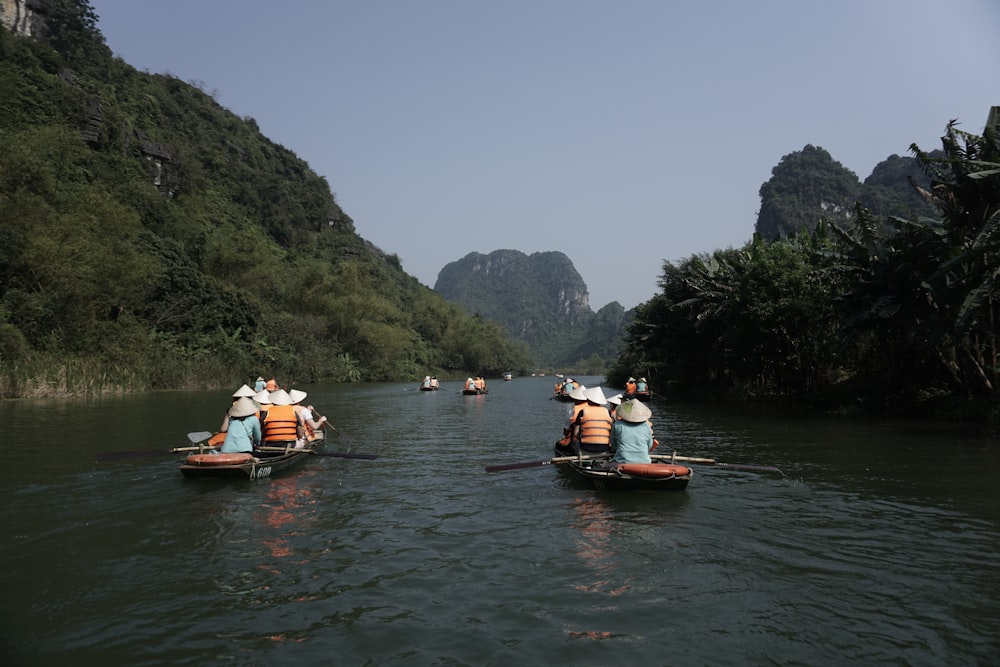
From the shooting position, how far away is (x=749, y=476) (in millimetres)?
13242

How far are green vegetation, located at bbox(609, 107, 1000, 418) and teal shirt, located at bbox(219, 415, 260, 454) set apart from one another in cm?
1782

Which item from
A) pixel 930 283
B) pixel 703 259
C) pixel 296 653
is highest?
pixel 703 259

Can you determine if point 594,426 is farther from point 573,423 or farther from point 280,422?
point 280,422

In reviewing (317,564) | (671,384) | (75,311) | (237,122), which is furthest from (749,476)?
(237,122)

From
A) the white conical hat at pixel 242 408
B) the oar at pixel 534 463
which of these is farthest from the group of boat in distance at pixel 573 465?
the white conical hat at pixel 242 408

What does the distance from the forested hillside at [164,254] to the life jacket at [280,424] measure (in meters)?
21.2

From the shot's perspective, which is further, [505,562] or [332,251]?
[332,251]

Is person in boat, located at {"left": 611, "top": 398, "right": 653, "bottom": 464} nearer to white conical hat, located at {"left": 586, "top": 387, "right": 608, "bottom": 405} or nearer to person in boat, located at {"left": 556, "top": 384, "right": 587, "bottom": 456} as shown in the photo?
white conical hat, located at {"left": 586, "top": 387, "right": 608, "bottom": 405}

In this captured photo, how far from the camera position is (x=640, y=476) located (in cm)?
1066

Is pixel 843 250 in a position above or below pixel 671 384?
above

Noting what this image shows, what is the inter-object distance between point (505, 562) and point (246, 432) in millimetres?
7309

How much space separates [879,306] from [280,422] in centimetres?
1831

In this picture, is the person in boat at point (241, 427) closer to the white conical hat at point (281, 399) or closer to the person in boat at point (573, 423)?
the white conical hat at point (281, 399)

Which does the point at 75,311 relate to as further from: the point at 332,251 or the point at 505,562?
the point at 332,251
